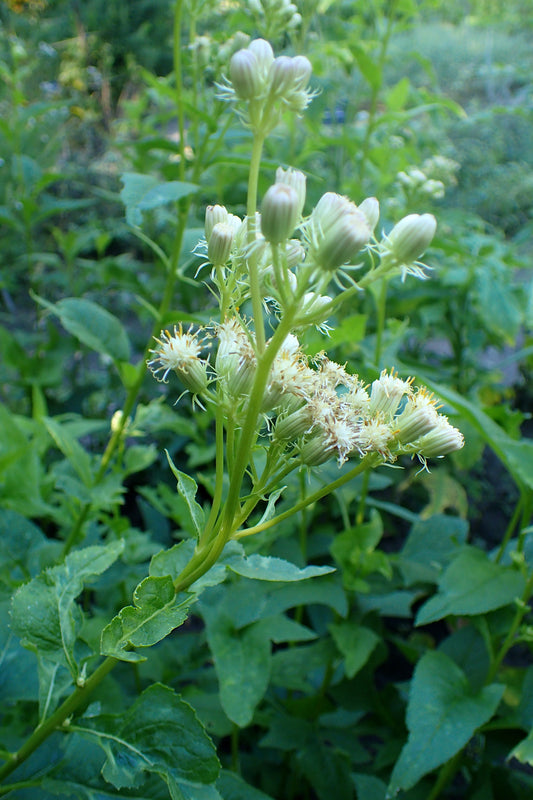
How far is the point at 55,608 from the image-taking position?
3.06ft

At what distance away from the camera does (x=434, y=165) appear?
9.14 feet

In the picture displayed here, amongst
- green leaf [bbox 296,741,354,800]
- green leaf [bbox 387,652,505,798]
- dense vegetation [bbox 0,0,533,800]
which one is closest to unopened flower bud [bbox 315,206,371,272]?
dense vegetation [bbox 0,0,533,800]

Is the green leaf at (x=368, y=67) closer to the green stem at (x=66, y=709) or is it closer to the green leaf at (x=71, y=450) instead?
the green leaf at (x=71, y=450)

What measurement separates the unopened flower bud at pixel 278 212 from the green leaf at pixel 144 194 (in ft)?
2.10

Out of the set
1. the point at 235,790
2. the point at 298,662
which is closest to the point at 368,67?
the point at 298,662

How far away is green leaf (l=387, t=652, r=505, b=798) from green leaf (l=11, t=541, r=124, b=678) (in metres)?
0.69

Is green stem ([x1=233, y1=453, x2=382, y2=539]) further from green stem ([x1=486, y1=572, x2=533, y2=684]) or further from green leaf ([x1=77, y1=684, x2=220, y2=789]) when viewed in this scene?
green stem ([x1=486, y1=572, x2=533, y2=684])

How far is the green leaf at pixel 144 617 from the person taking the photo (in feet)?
2.40

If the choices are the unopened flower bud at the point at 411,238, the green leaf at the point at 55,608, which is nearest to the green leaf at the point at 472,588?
the green leaf at the point at 55,608

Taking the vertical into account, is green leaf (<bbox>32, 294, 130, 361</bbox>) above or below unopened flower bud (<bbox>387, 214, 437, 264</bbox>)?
below

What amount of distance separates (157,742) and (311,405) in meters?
0.51

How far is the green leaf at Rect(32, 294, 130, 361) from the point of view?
1631 mm

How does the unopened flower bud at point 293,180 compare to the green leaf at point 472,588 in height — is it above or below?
above

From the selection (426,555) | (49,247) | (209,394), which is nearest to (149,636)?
(209,394)
